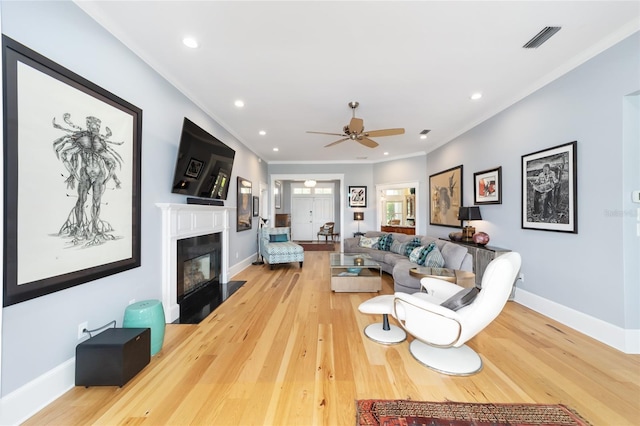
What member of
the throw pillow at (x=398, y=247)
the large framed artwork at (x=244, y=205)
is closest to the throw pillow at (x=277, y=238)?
the large framed artwork at (x=244, y=205)

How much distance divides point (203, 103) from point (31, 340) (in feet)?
10.4

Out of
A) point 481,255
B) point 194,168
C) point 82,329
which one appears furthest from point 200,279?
point 481,255

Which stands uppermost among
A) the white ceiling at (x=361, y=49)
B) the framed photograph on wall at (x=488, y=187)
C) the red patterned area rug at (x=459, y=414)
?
the white ceiling at (x=361, y=49)

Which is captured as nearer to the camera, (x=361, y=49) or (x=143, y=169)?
(x=361, y=49)

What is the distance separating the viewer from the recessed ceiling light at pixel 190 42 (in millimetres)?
2275

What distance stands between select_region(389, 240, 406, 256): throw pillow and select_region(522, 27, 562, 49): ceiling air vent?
11.3 ft

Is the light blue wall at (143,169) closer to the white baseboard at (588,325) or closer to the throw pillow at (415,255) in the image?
the throw pillow at (415,255)

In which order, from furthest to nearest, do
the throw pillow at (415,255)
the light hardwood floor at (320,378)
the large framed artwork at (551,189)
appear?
the throw pillow at (415,255)
the large framed artwork at (551,189)
the light hardwood floor at (320,378)

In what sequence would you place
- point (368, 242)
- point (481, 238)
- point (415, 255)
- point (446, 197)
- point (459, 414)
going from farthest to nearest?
point (368, 242)
point (446, 197)
point (415, 255)
point (481, 238)
point (459, 414)

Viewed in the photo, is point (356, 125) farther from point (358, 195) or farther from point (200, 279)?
point (358, 195)

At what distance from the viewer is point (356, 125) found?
336 centimetres

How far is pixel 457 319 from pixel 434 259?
203cm

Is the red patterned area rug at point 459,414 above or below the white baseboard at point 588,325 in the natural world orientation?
below

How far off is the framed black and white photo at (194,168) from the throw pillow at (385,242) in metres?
3.96
